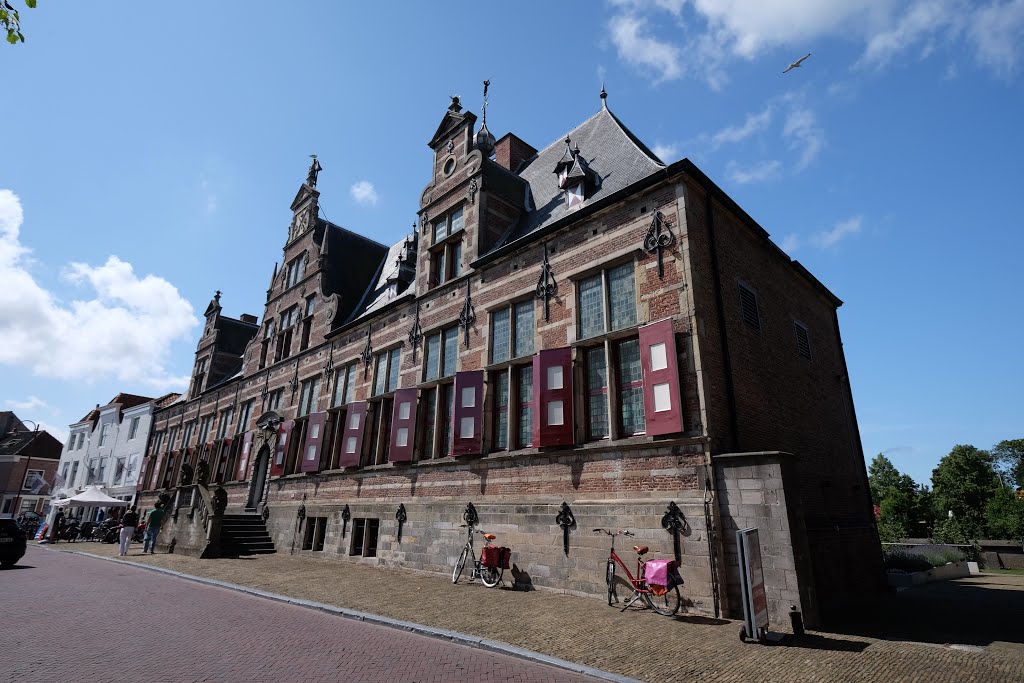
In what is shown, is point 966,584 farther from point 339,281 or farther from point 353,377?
point 339,281

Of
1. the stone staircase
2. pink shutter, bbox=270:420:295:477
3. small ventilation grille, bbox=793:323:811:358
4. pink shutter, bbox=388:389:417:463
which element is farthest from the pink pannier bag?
pink shutter, bbox=270:420:295:477

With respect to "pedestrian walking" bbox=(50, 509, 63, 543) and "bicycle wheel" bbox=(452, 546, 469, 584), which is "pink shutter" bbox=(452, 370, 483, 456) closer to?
"bicycle wheel" bbox=(452, 546, 469, 584)

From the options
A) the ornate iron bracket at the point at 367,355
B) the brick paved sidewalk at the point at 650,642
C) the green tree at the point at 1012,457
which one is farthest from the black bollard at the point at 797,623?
the green tree at the point at 1012,457

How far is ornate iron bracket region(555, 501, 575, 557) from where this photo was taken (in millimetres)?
9859

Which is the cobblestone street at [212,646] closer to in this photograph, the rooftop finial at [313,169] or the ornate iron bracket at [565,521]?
the ornate iron bracket at [565,521]

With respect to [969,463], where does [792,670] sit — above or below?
below

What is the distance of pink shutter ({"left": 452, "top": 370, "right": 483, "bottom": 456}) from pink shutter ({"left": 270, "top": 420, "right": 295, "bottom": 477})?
33.1 ft

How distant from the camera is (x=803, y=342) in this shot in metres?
13.4

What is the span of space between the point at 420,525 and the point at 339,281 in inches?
491

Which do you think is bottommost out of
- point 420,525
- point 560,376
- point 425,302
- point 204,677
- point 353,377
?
point 204,677

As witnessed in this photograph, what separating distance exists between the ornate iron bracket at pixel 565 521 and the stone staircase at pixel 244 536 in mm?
12782

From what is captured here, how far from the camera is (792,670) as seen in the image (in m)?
5.39

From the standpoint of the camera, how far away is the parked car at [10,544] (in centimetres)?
1388

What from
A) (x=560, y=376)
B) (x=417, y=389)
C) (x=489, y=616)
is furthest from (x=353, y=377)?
(x=489, y=616)
